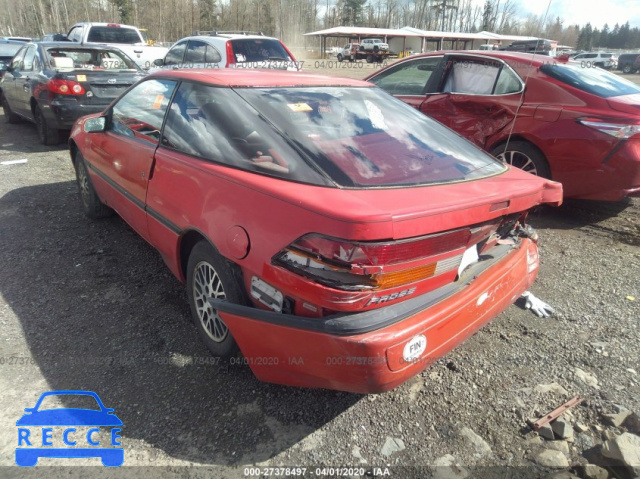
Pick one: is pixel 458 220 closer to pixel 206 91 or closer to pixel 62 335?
pixel 206 91

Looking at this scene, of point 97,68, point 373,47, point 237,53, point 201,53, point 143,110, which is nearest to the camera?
point 143,110

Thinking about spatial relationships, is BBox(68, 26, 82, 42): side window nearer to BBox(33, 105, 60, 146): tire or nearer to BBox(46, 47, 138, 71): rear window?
BBox(46, 47, 138, 71): rear window

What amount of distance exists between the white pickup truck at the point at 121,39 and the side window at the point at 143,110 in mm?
10313

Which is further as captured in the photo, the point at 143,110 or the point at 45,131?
the point at 45,131

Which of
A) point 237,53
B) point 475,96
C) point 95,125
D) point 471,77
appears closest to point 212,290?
point 95,125

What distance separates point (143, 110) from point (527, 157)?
3747 mm

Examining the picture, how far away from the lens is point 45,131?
7.68 meters

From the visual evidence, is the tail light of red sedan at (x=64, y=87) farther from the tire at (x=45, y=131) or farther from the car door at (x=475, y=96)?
the car door at (x=475, y=96)

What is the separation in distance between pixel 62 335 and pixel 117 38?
13.3m

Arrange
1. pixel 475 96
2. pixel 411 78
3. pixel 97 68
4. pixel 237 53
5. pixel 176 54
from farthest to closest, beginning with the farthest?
1. pixel 176 54
2. pixel 237 53
3. pixel 97 68
4. pixel 411 78
5. pixel 475 96

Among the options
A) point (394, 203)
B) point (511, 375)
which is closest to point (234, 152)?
Answer: point (394, 203)

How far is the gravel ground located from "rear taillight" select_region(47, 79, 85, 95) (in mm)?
4312

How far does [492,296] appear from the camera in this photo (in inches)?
92.4

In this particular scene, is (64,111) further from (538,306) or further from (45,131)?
(538,306)
